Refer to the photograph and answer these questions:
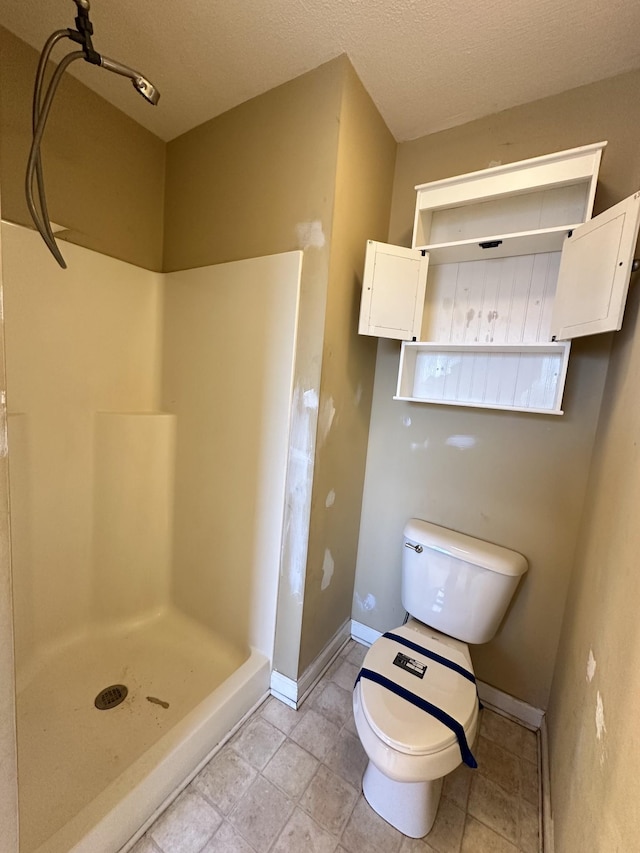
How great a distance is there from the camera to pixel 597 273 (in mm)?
1021

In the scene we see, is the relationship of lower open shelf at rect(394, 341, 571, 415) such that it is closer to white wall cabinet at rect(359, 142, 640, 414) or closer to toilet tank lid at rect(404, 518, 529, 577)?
white wall cabinet at rect(359, 142, 640, 414)

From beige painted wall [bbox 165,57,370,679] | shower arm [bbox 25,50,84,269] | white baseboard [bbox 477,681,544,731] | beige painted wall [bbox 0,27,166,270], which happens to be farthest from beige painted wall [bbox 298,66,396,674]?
beige painted wall [bbox 0,27,166,270]

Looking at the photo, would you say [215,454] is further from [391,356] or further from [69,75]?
[69,75]

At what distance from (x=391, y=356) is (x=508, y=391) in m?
0.52

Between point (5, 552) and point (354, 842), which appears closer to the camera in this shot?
point (5, 552)

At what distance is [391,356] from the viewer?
5.39ft

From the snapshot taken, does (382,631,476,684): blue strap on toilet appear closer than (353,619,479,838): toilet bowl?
No

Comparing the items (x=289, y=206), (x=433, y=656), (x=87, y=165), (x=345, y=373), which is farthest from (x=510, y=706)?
(x=87, y=165)

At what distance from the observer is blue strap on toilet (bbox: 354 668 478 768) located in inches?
40.1

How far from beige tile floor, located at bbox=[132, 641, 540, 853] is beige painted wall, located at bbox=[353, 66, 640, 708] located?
11.8 inches

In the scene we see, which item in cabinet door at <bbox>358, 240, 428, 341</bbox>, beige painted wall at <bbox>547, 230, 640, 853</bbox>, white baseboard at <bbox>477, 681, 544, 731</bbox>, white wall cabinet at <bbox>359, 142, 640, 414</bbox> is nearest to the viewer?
beige painted wall at <bbox>547, 230, 640, 853</bbox>

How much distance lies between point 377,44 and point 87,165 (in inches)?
46.4

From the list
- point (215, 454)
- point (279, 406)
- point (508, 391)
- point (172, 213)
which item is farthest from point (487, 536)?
point (172, 213)

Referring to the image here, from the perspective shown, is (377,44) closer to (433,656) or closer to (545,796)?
(433,656)
